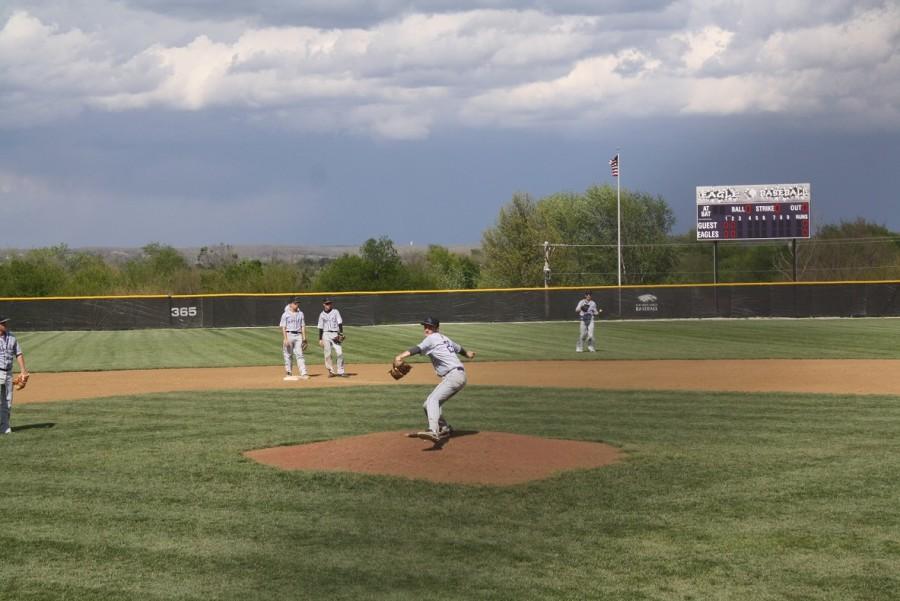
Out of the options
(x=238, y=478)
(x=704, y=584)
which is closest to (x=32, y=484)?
(x=238, y=478)

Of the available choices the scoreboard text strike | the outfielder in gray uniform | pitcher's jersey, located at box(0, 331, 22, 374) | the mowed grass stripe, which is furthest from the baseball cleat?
the scoreboard text strike

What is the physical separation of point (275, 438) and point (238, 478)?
309 cm

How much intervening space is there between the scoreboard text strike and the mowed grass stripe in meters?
36.8

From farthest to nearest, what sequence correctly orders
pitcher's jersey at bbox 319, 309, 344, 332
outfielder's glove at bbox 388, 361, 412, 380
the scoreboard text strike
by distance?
the scoreboard text strike < pitcher's jersey at bbox 319, 309, 344, 332 < outfielder's glove at bbox 388, 361, 412, 380

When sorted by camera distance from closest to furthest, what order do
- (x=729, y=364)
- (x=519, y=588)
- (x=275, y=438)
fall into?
1. (x=519, y=588)
2. (x=275, y=438)
3. (x=729, y=364)

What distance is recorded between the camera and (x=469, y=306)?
50.2 metres

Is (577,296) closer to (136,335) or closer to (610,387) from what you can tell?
(136,335)

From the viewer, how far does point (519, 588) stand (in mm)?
8789

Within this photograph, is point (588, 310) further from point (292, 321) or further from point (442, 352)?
point (442, 352)

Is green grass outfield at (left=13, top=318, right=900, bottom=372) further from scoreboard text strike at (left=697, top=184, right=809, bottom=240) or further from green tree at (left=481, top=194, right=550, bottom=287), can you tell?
green tree at (left=481, top=194, right=550, bottom=287)

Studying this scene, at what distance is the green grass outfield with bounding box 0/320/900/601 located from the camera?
9.02 metres

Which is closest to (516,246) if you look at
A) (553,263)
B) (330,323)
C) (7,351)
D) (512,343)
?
(553,263)

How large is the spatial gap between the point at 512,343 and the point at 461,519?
27911mm

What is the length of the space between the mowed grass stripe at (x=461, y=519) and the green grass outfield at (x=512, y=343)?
15.7 m
